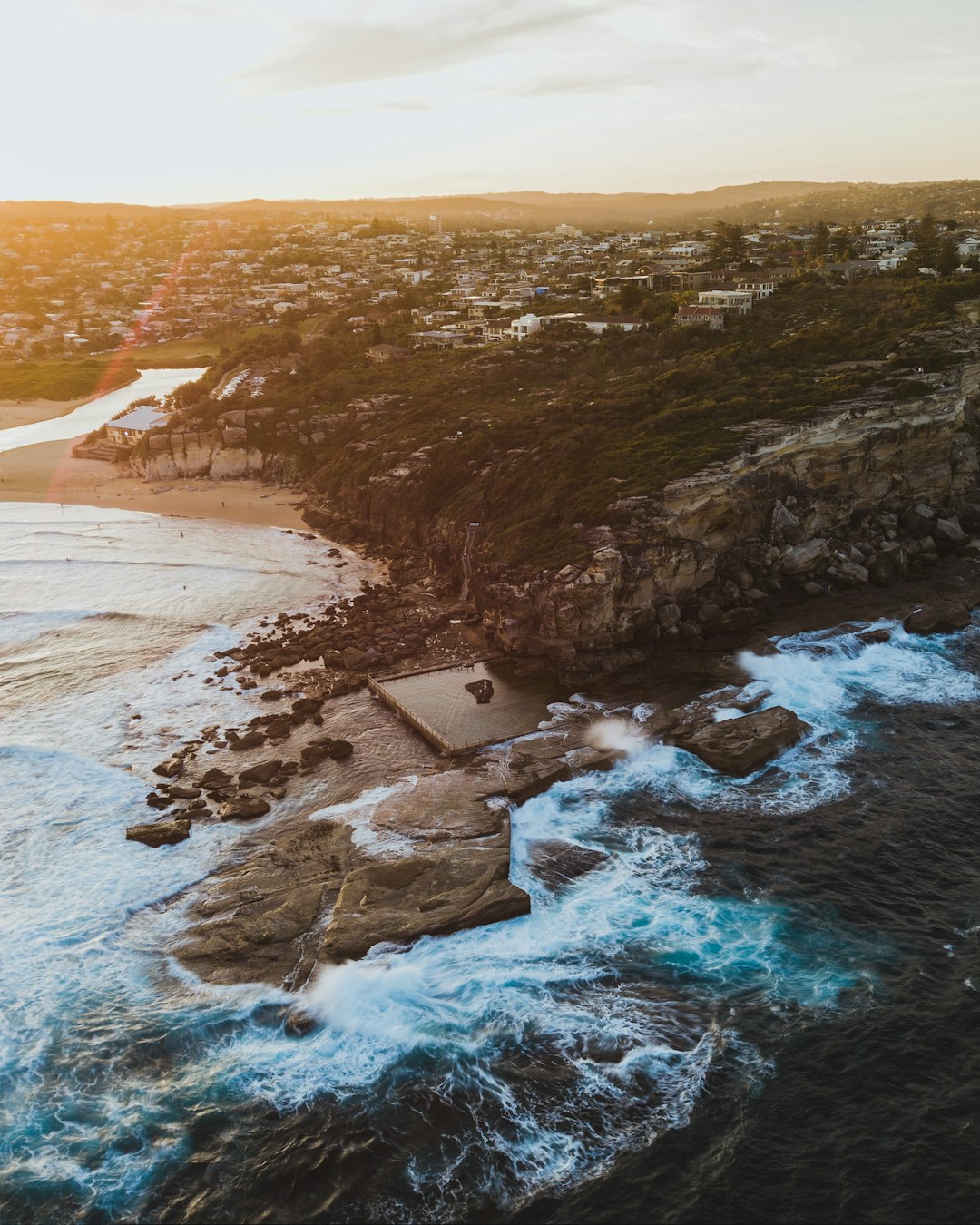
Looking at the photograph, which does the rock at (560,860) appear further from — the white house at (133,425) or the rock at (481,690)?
the white house at (133,425)

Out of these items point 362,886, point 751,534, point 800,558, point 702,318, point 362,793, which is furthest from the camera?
point 702,318

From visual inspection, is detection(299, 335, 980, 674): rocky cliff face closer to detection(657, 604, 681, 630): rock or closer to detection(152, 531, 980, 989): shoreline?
detection(657, 604, 681, 630): rock

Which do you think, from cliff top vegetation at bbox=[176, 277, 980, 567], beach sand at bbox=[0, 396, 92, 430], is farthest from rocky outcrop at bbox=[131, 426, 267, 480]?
beach sand at bbox=[0, 396, 92, 430]

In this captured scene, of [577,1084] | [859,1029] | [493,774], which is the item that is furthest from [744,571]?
[577,1084]

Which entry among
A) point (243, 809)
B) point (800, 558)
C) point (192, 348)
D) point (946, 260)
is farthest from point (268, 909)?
point (192, 348)

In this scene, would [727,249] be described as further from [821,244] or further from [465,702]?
[465,702]

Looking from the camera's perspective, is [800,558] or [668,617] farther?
[800,558]

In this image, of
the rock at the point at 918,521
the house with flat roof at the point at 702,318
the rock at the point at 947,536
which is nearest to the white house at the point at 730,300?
the house with flat roof at the point at 702,318
